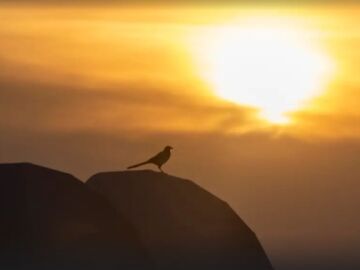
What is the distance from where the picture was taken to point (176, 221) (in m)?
64.9

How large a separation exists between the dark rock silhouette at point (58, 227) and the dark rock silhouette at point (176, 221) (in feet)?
Result: 4.33

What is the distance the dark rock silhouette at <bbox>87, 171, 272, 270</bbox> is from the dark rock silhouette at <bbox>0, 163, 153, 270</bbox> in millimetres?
1319

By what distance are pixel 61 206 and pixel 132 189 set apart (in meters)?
3.39

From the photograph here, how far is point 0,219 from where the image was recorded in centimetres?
6172

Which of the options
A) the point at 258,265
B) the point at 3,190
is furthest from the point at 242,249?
the point at 3,190

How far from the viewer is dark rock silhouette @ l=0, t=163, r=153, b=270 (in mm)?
60938

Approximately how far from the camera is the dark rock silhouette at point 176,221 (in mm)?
64188

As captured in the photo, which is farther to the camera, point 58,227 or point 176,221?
point 176,221

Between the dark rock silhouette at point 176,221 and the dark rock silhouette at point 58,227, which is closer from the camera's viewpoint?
the dark rock silhouette at point 58,227

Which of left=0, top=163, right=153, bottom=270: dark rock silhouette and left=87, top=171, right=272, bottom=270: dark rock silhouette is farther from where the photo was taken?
left=87, top=171, right=272, bottom=270: dark rock silhouette

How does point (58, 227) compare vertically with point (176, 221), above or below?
below

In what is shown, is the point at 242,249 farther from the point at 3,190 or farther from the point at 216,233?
the point at 3,190

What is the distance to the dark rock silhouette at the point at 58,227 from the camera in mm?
60938

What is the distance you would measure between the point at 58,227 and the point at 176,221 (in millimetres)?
5281
